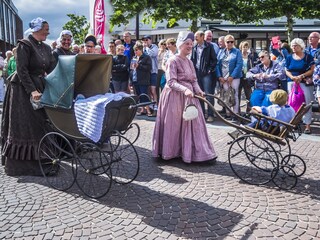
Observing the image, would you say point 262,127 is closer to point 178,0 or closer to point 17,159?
point 17,159

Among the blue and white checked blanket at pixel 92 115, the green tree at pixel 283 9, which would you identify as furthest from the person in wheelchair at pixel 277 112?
the green tree at pixel 283 9

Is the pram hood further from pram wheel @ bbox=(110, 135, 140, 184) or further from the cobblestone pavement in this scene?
the cobblestone pavement

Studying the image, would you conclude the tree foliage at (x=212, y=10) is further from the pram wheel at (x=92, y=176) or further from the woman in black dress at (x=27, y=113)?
the pram wheel at (x=92, y=176)

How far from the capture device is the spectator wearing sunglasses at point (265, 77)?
7.71m

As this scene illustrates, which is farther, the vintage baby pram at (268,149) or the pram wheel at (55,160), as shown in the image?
the pram wheel at (55,160)

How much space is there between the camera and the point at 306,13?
14961mm

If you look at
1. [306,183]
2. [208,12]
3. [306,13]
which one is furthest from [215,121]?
[306,13]

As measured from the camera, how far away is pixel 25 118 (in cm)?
503

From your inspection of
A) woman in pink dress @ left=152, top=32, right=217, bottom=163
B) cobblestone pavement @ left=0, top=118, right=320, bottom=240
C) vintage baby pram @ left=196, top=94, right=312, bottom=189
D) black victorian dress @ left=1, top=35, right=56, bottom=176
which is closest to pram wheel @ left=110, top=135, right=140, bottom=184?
cobblestone pavement @ left=0, top=118, right=320, bottom=240

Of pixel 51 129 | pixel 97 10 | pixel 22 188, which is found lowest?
pixel 22 188

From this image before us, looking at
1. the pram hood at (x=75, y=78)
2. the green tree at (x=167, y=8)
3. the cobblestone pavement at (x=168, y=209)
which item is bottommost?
the cobblestone pavement at (x=168, y=209)

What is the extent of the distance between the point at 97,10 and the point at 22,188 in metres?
7.59

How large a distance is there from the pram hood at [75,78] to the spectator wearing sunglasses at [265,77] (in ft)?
12.9

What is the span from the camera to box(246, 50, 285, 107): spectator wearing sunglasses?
25.3ft
